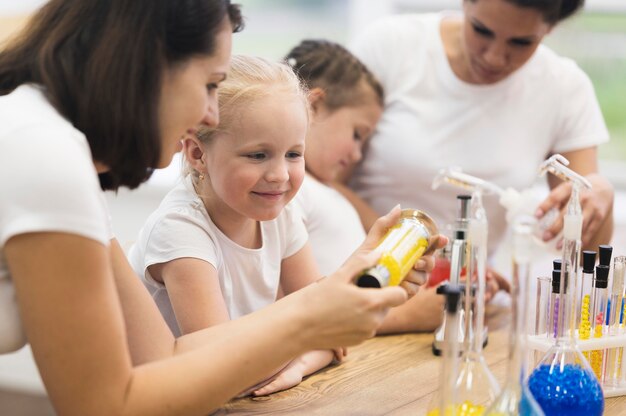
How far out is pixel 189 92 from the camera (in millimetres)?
1000

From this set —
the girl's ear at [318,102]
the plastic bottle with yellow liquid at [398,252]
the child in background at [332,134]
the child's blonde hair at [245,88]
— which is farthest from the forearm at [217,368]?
the girl's ear at [318,102]

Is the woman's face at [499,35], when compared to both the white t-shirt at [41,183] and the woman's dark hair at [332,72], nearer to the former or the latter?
the woman's dark hair at [332,72]

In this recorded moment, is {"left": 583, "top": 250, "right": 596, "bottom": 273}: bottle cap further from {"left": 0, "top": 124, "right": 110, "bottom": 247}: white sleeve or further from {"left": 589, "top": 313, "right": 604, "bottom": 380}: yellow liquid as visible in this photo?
{"left": 0, "top": 124, "right": 110, "bottom": 247}: white sleeve

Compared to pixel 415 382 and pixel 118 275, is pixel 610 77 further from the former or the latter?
pixel 118 275

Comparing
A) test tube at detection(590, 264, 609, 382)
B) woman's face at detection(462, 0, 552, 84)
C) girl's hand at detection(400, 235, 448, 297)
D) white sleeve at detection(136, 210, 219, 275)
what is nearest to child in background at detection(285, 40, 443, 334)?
woman's face at detection(462, 0, 552, 84)

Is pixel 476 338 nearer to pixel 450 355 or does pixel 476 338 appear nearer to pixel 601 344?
pixel 450 355

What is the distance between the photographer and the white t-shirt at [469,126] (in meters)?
1.98

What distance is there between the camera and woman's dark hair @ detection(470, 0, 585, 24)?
169 centimetres

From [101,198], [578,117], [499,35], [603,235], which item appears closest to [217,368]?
[101,198]

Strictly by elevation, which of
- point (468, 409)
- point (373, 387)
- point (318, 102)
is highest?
point (318, 102)

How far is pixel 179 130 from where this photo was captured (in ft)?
3.35

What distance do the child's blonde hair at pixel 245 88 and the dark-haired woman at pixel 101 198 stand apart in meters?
0.26

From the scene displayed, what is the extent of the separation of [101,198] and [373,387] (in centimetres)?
51

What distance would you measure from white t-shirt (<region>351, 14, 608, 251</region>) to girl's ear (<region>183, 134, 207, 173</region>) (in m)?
0.72
